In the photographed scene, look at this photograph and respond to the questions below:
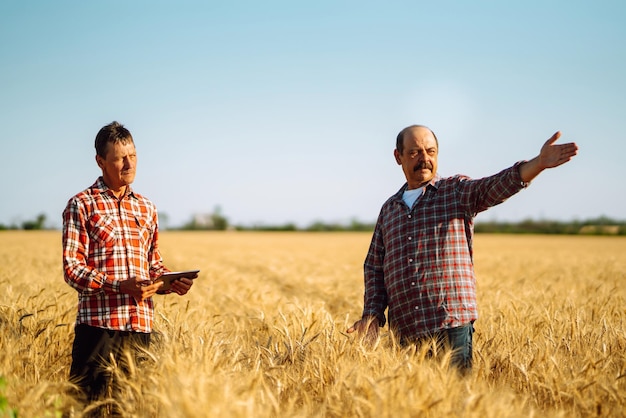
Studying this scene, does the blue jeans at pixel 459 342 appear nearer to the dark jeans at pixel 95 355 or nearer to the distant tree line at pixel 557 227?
the dark jeans at pixel 95 355

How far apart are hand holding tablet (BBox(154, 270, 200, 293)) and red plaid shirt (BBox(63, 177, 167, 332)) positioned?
0.13m

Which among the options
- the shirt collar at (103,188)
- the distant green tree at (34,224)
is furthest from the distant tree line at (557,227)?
the shirt collar at (103,188)

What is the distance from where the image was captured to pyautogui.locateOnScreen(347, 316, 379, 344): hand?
3.25 meters

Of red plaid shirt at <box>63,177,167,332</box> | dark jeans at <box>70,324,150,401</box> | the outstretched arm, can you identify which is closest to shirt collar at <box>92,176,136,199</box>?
red plaid shirt at <box>63,177,167,332</box>

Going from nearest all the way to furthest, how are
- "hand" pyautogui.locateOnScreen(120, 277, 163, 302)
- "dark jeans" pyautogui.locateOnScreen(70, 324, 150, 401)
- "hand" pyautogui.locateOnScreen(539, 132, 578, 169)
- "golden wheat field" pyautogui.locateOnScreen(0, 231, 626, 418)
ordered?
1. "golden wheat field" pyautogui.locateOnScreen(0, 231, 626, 418)
2. "hand" pyautogui.locateOnScreen(539, 132, 578, 169)
3. "hand" pyautogui.locateOnScreen(120, 277, 163, 302)
4. "dark jeans" pyautogui.locateOnScreen(70, 324, 150, 401)

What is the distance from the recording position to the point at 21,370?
3.07m

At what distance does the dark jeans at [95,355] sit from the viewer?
9.92 ft

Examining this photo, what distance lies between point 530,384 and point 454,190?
122cm

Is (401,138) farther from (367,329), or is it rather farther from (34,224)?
(34,224)

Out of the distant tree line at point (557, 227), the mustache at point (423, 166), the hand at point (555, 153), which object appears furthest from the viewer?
the distant tree line at point (557, 227)

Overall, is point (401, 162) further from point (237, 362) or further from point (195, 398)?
point (195, 398)

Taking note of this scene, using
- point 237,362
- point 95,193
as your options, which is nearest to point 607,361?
point 237,362

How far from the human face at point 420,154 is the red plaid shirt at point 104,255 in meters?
1.70

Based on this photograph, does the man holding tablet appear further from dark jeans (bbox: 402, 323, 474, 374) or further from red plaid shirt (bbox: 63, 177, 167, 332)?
dark jeans (bbox: 402, 323, 474, 374)
